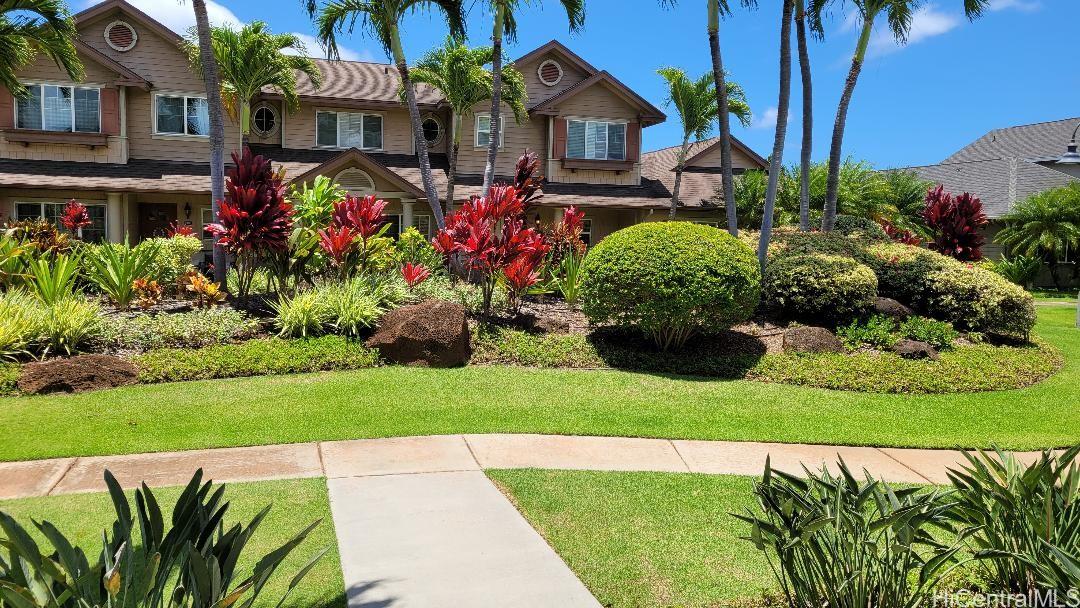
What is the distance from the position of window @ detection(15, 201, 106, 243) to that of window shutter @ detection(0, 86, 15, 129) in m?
2.32

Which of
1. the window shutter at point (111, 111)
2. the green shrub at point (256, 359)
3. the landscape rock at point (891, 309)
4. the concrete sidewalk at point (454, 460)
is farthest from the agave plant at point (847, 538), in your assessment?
the window shutter at point (111, 111)

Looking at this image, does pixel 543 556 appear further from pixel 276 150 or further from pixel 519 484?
pixel 276 150

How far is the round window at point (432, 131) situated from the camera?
25344 millimetres

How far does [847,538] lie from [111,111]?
921 inches

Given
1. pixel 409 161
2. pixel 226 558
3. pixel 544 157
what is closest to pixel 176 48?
pixel 409 161

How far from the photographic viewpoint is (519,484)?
6.02 m

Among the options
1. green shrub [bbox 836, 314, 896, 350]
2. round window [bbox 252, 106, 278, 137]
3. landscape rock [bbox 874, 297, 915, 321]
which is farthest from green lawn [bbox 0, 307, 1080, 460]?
round window [bbox 252, 106, 278, 137]

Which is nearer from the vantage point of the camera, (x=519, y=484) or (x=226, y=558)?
(x=226, y=558)

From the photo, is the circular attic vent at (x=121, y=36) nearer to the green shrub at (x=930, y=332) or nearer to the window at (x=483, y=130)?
the window at (x=483, y=130)

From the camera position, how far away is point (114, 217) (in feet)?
70.9

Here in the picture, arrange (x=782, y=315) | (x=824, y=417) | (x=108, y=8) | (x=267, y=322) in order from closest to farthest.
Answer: (x=824, y=417) < (x=267, y=322) < (x=782, y=315) < (x=108, y=8)

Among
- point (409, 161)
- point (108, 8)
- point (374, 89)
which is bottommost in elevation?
point (409, 161)

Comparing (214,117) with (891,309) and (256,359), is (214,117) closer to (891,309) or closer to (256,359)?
(256,359)

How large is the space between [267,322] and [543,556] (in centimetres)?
771
